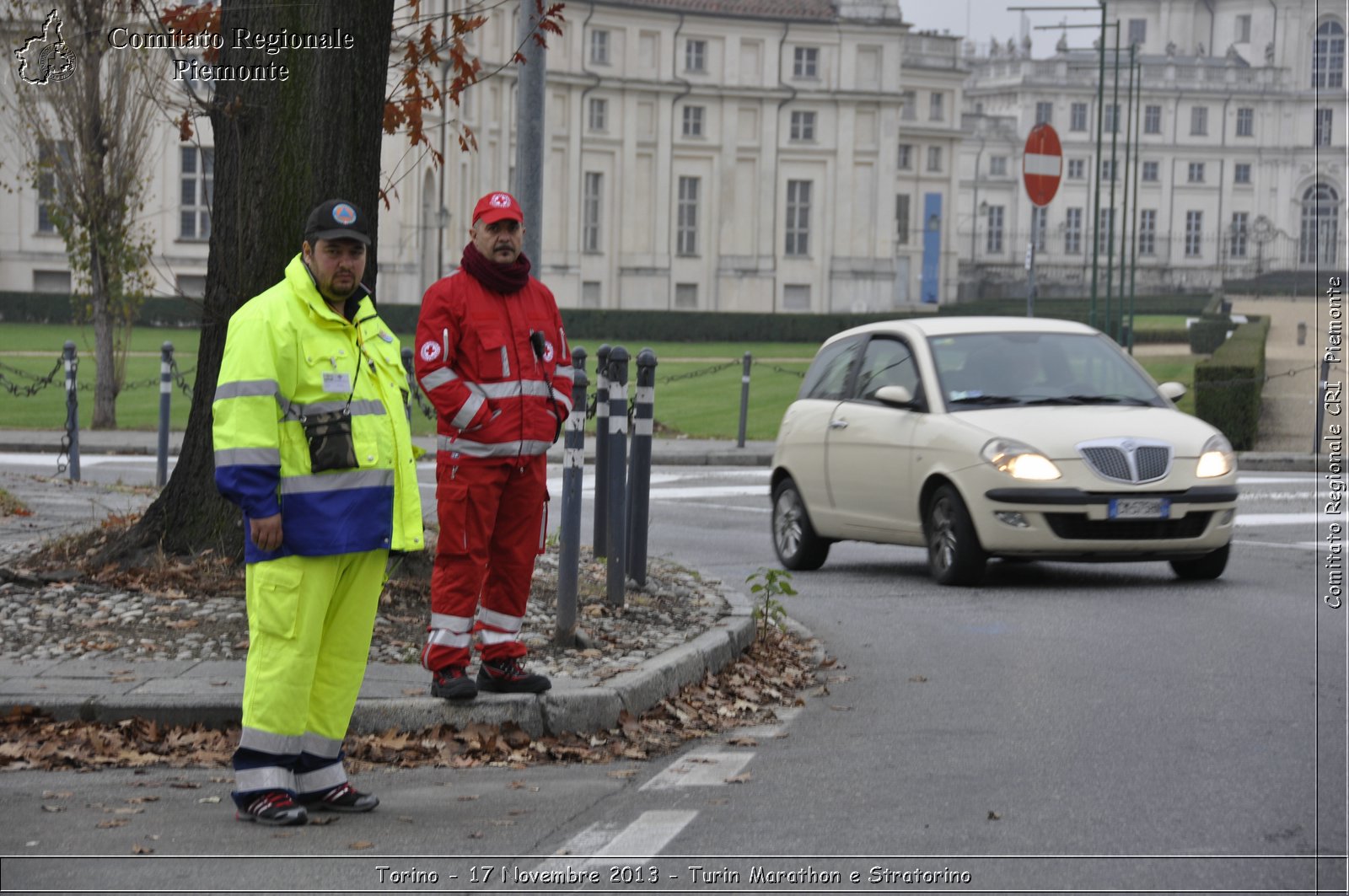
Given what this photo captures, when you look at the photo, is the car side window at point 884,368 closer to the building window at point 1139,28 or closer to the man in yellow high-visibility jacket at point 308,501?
the man in yellow high-visibility jacket at point 308,501

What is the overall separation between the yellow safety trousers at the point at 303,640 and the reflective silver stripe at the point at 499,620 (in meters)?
1.45

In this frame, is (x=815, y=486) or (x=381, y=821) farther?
(x=815, y=486)

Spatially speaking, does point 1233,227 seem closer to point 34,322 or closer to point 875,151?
point 875,151

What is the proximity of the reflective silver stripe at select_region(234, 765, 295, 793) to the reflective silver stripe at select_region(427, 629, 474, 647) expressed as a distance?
147 centimetres

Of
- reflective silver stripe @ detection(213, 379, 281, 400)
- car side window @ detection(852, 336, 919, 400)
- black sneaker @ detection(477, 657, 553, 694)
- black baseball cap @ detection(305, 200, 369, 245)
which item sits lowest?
black sneaker @ detection(477, 657, 553, 694)

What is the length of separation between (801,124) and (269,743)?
74.6 m

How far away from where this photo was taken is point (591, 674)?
7930 mm

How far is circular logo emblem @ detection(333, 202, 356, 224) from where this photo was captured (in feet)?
19.2

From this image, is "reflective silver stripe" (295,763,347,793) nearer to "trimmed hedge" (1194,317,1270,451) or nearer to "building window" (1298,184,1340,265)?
"trimmed hedge" (1194,317,1270,451)

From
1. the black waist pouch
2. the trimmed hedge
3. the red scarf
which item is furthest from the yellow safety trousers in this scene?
the trimmed hedge

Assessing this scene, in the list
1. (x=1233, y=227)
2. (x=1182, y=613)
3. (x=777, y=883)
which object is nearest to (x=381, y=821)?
(x=777, y=883)

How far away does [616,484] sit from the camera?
9891mm

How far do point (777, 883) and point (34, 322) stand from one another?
54.7 m

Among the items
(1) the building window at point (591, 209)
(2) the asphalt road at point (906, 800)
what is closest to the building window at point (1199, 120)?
(1) the building window at point (591, 209)
